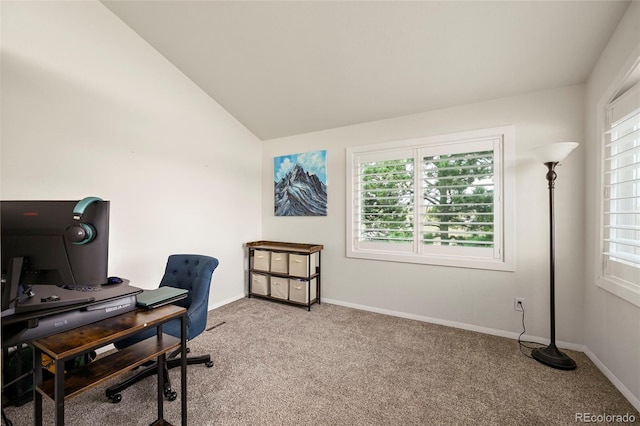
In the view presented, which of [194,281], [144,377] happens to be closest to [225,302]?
[194,281]

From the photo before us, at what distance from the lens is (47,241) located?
3.60 feet

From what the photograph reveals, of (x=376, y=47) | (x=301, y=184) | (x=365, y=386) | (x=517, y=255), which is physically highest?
(x=376, y=47)

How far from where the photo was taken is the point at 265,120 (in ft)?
11.8

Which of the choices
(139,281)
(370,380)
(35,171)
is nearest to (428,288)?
(370,380)

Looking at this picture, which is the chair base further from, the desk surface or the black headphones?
the black headphones

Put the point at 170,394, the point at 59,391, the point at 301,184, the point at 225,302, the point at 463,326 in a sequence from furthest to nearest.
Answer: the point at 301,184
the point at 225,302
the point at 463,326
the point at 170,394
the point at 59,391

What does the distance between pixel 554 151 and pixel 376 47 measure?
164 cm

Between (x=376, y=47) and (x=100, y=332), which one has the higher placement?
(x=376, y=47)

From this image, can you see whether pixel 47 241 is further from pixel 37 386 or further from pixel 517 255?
pixel 517 255

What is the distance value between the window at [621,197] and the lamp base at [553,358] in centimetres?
66

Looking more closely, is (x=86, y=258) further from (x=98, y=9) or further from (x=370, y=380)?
(x=98, y=9)

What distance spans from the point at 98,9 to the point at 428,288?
408cm

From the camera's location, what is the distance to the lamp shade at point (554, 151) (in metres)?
2.06

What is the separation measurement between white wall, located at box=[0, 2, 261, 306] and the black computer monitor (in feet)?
4.11
